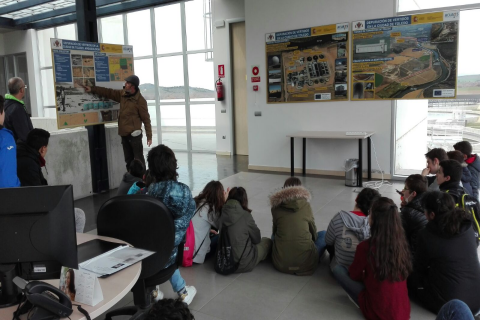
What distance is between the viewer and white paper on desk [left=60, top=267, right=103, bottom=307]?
4.83 ft

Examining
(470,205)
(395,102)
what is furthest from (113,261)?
(395,102)

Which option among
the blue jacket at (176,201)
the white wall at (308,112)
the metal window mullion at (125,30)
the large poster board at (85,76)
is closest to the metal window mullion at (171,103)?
the metal window mullion at (125,30)

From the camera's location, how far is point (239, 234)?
10.1 feet

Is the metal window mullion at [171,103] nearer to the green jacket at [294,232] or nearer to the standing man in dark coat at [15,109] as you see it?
the standing man in dark coat at [15,109]

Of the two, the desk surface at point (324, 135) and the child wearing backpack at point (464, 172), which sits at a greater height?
the desk surface at point (324, 135)

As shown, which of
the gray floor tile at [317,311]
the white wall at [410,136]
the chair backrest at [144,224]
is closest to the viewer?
the chair backrest at [144,224]

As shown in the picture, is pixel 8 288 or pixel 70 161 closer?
pixel 8 288

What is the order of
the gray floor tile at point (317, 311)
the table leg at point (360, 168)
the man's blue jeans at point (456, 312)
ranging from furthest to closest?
the table leg at point (360, 168)
the gray floor tile at point (317, 311)
the man's blue jeans at point (456, 312)

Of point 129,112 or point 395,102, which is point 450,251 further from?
point 129,112

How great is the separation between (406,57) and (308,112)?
1.77m

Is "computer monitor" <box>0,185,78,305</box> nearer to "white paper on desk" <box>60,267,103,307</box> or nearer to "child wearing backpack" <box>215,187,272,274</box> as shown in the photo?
"white paper on desk" <box>60,267,103,307</box>

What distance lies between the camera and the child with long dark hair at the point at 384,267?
227cm

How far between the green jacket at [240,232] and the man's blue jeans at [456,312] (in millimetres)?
1807

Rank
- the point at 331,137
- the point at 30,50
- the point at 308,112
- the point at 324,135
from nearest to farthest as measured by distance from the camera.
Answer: the point at 331,137, the point at 324,135, the point at 308,112, the point at 30,50
